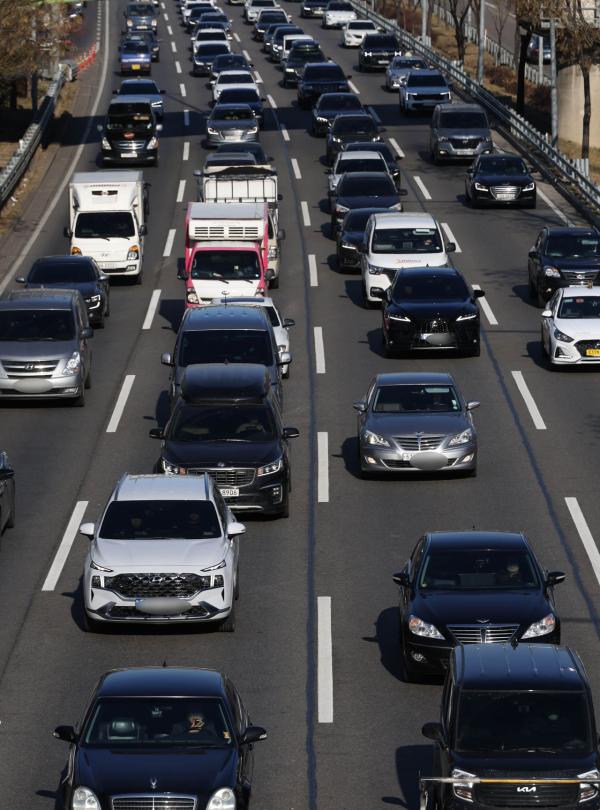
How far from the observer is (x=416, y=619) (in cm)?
1814

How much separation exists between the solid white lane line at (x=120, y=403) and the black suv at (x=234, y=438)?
3.61m

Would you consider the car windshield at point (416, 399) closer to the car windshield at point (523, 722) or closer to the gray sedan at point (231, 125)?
the car windshield at point (523, 722)

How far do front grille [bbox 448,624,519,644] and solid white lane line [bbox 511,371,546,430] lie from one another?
12.6 meters

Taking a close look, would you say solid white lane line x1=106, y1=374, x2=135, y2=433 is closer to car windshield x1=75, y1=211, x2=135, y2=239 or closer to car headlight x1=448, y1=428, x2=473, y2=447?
car headlight x1=448, y1=428, x2=473, y2=447

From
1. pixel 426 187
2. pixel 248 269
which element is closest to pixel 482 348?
pixel 248 269

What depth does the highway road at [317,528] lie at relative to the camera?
55.3 feet

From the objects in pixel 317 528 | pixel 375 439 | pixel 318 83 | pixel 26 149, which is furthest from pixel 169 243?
pixel 317 528

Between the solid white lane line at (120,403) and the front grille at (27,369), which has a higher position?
the front grille at (27,369)

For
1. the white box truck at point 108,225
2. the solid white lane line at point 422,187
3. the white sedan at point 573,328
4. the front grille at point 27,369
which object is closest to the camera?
the front grille at point 27,369

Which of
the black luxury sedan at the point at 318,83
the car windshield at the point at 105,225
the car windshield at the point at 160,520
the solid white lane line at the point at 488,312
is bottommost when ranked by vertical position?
the black luxury sedan at the point at 318,83

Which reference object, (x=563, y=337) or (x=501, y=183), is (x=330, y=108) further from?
(x=563, y=337)

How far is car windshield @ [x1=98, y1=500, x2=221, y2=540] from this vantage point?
2050 cm

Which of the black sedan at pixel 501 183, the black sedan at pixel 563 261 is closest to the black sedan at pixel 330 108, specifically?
the black sedan at pixel 501 183

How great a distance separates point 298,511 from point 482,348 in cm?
1215
